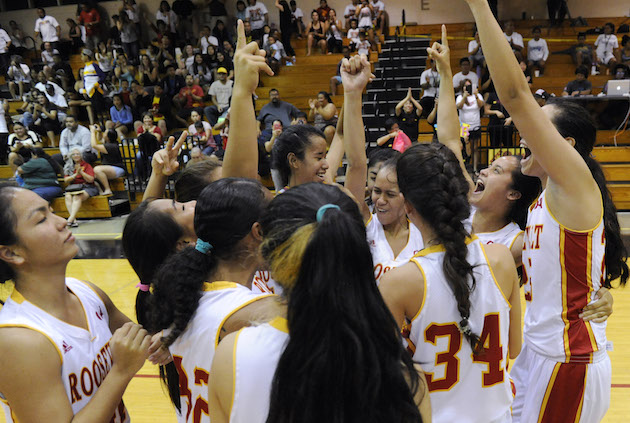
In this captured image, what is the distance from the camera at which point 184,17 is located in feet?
53.7

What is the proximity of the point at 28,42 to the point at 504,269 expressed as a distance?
20019 mm

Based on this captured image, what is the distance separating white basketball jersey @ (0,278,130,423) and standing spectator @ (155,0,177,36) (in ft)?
51.1

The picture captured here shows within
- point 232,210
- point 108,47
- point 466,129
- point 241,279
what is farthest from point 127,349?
point 108,47

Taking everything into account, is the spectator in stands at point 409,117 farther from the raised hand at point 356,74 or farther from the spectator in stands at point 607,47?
the raised hand at point 356,74

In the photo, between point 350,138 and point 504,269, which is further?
point 350,138

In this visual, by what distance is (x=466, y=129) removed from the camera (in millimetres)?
9625

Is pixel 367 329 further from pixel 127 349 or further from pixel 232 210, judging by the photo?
pixel 127 349

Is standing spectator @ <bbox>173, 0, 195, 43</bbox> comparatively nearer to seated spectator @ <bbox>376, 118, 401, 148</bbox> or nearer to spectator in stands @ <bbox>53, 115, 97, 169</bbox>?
spectator in stands @ <bbox>53, 115, 97, 169</bbox>

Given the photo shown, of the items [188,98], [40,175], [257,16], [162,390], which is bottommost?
[162,390]

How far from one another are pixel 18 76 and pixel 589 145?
17.0m

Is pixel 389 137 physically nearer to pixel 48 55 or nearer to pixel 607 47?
pixel 607 47

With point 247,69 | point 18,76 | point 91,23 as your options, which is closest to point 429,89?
point 247,69

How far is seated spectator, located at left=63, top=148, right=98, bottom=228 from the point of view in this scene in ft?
31.8

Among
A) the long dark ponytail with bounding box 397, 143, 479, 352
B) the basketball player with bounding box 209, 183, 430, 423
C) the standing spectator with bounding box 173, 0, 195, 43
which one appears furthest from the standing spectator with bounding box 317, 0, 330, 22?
the basketball player with bounding box 209, 183, 430, 423
